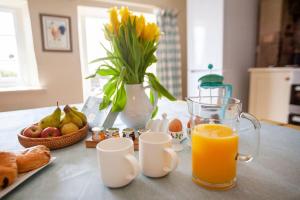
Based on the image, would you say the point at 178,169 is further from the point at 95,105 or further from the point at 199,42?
the point at 199,42

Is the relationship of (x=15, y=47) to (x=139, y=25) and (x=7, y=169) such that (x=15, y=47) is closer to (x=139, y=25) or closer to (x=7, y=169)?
(x=139, y=25)

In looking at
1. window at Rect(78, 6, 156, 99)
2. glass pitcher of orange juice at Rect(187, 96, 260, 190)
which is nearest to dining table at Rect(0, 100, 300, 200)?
glass pitcher of orange juice at Rect(187, 96, 260, 190)

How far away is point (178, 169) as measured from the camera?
19.3 inches

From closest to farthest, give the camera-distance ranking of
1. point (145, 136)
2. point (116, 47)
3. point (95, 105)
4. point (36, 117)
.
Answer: point (145, 136) < point (116, 47) < point (95, 105) < point (36, 117)

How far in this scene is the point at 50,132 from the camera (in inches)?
25.4

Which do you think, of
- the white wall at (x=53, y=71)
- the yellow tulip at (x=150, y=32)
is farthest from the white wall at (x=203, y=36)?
the yellow tulip at (x=150, y=32)

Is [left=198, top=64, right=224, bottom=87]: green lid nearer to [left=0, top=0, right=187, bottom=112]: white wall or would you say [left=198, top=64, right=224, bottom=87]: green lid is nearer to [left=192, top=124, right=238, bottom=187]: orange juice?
[left=192, top=124, right=238, bottom=187]: orange juice

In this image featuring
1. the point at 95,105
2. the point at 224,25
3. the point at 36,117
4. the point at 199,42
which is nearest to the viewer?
the point at 95,105

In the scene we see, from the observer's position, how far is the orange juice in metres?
0.41

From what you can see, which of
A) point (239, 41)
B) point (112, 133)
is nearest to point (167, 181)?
point (112, 133)

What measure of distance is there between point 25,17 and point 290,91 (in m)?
3.07

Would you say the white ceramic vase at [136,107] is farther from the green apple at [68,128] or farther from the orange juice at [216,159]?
the orange juice at [216,159]

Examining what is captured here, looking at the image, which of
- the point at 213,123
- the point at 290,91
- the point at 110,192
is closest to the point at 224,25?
the point at 290,91

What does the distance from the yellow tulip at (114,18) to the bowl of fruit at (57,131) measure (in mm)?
349
